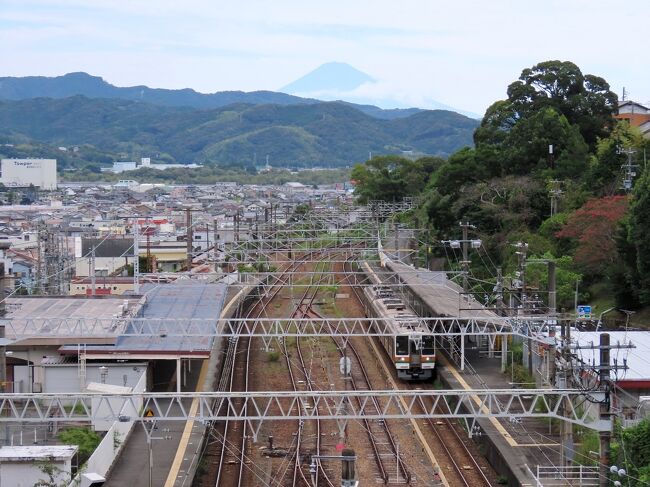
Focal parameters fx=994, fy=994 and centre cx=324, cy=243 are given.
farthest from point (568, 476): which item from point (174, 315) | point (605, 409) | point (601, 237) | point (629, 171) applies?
point (629, 171)

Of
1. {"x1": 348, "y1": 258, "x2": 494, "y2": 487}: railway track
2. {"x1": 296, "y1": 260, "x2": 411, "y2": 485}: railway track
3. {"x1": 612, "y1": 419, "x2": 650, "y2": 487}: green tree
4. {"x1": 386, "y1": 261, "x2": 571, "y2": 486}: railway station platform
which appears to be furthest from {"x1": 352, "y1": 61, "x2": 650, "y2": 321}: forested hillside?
{"x1": 612, "y1": 419, "x2": 650, "y2": 487}: green tree

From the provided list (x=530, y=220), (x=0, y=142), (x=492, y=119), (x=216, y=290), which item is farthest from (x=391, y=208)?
(x=0, y=142)

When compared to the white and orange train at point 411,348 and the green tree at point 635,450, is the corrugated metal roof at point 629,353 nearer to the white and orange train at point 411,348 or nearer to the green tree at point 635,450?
the green tree at point 635,450

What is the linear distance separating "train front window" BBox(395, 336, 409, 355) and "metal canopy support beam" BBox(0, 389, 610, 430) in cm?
101

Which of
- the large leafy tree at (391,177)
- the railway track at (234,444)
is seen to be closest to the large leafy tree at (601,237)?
the railway track at (234,444)

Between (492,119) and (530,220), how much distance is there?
778cm

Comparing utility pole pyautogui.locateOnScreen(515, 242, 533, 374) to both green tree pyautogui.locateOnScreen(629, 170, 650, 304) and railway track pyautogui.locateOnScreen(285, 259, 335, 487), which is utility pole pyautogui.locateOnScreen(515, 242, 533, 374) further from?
railway track pyautogui.locateOnScreen(285, 259, 335, 487)

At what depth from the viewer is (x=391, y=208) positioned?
45.1 metres

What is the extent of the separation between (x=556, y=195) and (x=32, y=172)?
88672 millimetres

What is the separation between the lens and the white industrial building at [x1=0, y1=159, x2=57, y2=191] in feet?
353

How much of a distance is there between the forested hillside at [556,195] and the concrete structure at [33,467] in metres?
10.1

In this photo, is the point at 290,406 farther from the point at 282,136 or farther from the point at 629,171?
the point at 282,136

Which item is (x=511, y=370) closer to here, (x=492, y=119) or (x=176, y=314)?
(x=176, y=314)

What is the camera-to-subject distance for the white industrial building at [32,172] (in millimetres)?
107625
